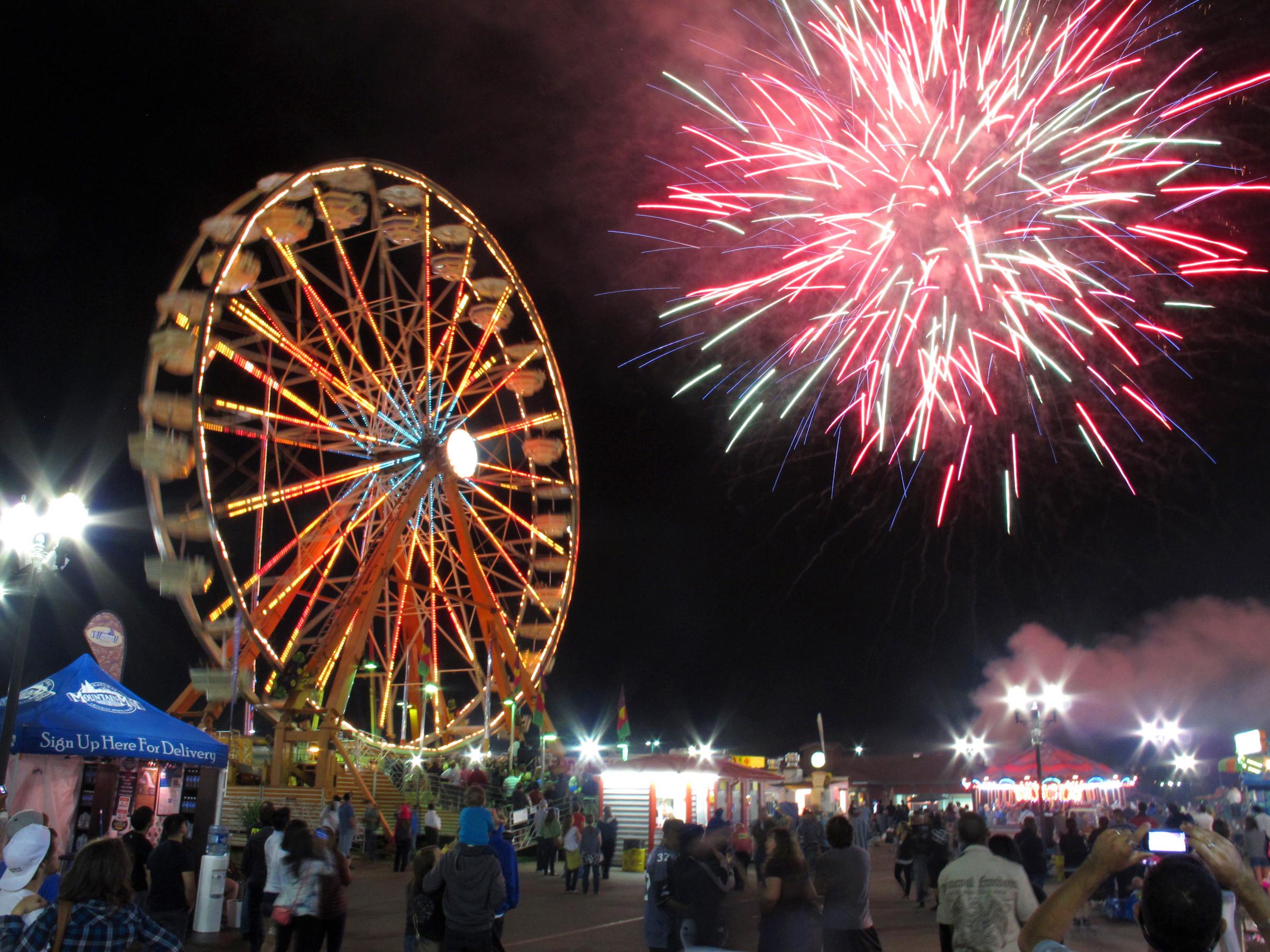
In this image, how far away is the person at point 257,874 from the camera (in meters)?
8.38

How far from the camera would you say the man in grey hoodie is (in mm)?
5980

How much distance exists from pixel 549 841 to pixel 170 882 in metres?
13.5

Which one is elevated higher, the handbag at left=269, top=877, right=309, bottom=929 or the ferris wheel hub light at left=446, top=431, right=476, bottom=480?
the ferris wheel hub light at left=446, top=431, right=476, bottom=480

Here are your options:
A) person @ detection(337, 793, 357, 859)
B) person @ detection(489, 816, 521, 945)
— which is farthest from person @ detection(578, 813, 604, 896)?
person @ detection(489, 816, 521, 945)

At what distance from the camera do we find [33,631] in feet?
149

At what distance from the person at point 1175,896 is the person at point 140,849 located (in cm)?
645

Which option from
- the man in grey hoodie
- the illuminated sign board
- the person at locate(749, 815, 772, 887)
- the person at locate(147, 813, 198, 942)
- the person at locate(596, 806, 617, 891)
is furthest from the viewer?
the illuminated sign board

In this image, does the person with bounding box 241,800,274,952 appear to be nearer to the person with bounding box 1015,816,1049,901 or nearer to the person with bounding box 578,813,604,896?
the person with bounding box 1015,816,1049,901

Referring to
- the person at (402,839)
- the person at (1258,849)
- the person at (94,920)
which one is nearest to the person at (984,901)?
the person at (94,920)

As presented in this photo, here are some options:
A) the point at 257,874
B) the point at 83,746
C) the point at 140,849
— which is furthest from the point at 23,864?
the point at 83,746

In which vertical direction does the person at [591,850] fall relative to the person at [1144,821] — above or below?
below

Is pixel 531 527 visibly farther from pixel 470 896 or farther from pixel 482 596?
pixel 470 896

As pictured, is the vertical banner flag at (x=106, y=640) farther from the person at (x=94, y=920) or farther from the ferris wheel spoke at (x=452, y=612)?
the person at (x=94, y=920)

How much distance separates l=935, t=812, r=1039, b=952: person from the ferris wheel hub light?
16920 millimetres
